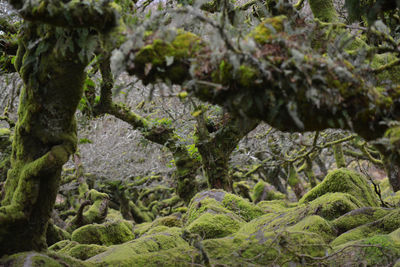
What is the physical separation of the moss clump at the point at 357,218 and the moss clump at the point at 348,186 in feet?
5.29

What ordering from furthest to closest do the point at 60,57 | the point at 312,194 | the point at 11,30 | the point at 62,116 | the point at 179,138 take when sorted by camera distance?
1. the point at 179,138
2. the point at 312,194
3. the point at 11,30
4. the point at 62,116
5. the point at 60,57

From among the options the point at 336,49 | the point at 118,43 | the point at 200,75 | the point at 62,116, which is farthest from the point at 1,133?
the point at 336,49

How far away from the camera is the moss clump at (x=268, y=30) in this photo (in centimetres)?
234

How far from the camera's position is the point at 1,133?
25.4 ft

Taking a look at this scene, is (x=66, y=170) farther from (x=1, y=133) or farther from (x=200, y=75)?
(x=200, y=75)

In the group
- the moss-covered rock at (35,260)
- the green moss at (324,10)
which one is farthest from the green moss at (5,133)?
the green moss at (324,10)

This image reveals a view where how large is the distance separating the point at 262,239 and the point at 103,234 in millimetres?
4482

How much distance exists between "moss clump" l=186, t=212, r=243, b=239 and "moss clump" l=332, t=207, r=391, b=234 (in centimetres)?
175

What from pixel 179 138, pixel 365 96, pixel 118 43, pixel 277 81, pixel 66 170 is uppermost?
pixel 66 170

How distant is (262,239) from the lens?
4.02 m

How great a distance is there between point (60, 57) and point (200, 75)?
1624mm

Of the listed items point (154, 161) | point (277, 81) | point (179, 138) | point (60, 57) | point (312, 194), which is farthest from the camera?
point (154, 161)

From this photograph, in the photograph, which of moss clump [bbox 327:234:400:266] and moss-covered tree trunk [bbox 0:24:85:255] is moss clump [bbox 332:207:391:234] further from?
moss-covered tree trunk [bbox 0:24:85:255]

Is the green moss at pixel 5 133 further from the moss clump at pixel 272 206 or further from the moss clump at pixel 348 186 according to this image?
the moss clump at pixel 348 186
